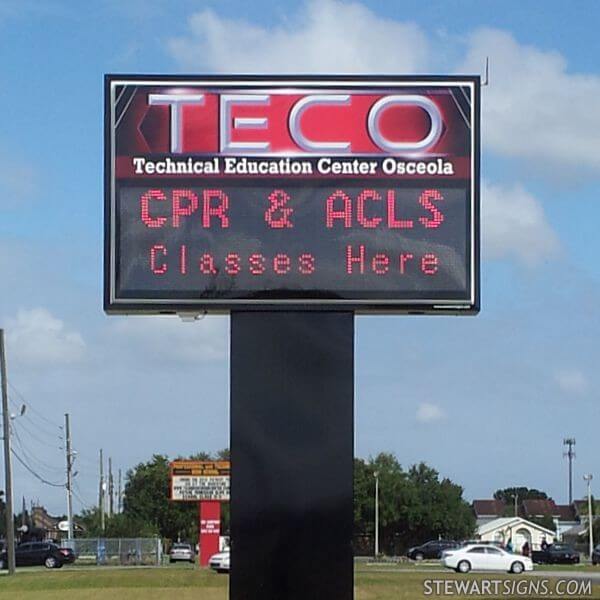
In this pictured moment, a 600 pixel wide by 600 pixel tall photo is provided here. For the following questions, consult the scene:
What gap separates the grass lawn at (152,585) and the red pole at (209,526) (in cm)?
529

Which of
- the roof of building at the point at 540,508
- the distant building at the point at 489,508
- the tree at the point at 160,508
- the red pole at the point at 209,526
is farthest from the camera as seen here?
the distant building at the point at 489,508

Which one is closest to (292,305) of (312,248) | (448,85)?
(312,248)

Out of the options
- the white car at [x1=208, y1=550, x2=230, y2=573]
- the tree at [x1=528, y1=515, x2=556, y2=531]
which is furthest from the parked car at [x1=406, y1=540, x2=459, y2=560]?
the tree at [x1=528, y1=515, x2=556, y2=531]

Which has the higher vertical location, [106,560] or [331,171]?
[331,171]

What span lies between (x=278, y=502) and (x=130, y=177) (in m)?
3.82

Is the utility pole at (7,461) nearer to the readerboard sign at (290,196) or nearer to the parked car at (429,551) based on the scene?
the parked car at (429,551)

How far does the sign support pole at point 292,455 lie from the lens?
14898mm

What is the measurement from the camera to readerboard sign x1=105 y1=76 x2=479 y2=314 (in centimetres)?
1458

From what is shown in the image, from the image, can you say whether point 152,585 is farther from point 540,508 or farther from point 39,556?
point 540,508

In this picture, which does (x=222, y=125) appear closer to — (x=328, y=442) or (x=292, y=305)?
(x=292, y=305)

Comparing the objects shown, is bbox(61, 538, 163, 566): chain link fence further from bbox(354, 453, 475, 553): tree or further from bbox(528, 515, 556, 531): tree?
bbox(528, 515, 556, 531): tree

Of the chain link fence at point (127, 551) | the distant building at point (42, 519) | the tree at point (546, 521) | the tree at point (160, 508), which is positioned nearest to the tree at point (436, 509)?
the tree at point (160, 508)

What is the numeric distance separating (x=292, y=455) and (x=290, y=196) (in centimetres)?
278

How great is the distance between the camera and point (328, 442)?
15.1 m
